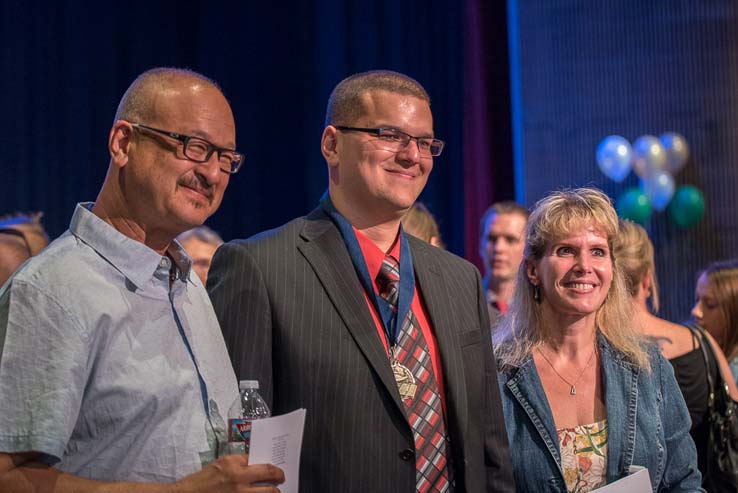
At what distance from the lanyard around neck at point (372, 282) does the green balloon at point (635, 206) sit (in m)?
4.65

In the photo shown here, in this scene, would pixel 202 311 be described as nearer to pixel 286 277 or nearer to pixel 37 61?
pixel 286 277

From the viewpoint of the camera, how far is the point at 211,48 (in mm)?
6680

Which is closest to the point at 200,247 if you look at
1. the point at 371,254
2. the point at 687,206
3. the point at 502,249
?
the point at 502,249

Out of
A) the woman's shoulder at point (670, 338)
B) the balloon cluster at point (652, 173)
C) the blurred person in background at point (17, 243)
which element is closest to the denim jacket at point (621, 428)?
the woman's shoulder at point (670, 338)

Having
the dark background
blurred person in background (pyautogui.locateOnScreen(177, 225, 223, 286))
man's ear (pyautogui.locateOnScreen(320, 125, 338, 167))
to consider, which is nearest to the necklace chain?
man's ear (pyautogui.locateOnScreen(320, 125, 338, 167))

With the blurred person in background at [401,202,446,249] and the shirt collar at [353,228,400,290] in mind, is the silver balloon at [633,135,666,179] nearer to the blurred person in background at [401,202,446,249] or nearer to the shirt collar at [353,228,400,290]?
the blurred person in background at [401,202,446,249]

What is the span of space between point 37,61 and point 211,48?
1.24 m

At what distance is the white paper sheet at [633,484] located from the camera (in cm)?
242

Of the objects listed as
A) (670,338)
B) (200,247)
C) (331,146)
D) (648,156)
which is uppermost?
(331,146)

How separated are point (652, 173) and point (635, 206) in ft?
0.89

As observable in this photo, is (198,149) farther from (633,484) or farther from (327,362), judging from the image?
(633,484)

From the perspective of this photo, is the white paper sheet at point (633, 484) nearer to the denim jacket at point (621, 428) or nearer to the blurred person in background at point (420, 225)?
the denim jacket at point (621, 428)

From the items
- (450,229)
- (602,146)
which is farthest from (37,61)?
(602,146)

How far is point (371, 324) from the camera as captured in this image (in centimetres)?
230
